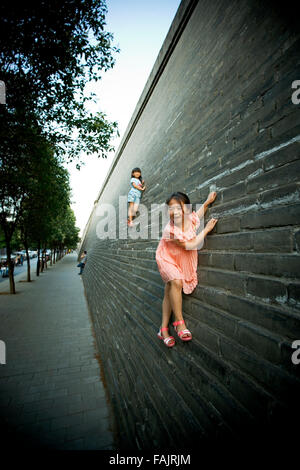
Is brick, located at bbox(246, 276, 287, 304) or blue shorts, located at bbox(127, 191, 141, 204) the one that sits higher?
blue shorts, located at bbox(127, 191, 141, 204)

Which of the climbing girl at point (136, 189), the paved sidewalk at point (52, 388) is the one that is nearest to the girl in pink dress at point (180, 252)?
the climbing girl at point (136, 189)

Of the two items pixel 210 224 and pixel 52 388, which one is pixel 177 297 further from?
pixel 52 388

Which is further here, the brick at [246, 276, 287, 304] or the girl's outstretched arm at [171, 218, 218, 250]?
the girl's outstretched arm at [171, 218, 218, 250]

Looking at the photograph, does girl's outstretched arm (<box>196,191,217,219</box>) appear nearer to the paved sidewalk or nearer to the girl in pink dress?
the girl in pink dress

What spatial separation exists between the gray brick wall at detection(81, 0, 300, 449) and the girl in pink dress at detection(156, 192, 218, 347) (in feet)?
0.22

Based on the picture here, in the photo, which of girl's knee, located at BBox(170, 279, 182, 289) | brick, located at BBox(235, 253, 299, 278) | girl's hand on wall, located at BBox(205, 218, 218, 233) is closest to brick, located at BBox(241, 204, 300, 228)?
brick, located at BBox(235, 253, 299, 278)

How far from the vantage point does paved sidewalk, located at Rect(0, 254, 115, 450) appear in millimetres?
2893

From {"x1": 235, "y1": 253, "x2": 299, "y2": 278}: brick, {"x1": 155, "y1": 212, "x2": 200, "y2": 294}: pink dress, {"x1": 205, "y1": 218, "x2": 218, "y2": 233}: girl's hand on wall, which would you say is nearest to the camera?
{"x1": 235, "y1": 253, "x2": 299, "y2": 278}: brick

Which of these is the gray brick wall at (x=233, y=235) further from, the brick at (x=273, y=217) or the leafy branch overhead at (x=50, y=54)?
the leafy branch overhead at (x=50, y=54)

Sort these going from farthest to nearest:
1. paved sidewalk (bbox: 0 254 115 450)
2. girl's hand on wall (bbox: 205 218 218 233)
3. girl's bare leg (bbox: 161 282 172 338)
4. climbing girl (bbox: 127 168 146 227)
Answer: climbing girl (bbox: 127 168 146 227)
paved sidewalk (bbox: 0 254 115 450)
girl's bare leg (bbox: 161 282 172 338)
girl's hand on wall (bbox: 205 218 218 233)

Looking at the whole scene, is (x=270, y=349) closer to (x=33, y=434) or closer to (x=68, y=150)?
(x=33, y=434)

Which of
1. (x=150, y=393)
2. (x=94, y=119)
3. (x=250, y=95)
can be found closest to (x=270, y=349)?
(x=250, y=95)

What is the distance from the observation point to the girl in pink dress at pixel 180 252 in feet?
5.08

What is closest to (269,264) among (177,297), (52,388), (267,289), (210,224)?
(267,289)
